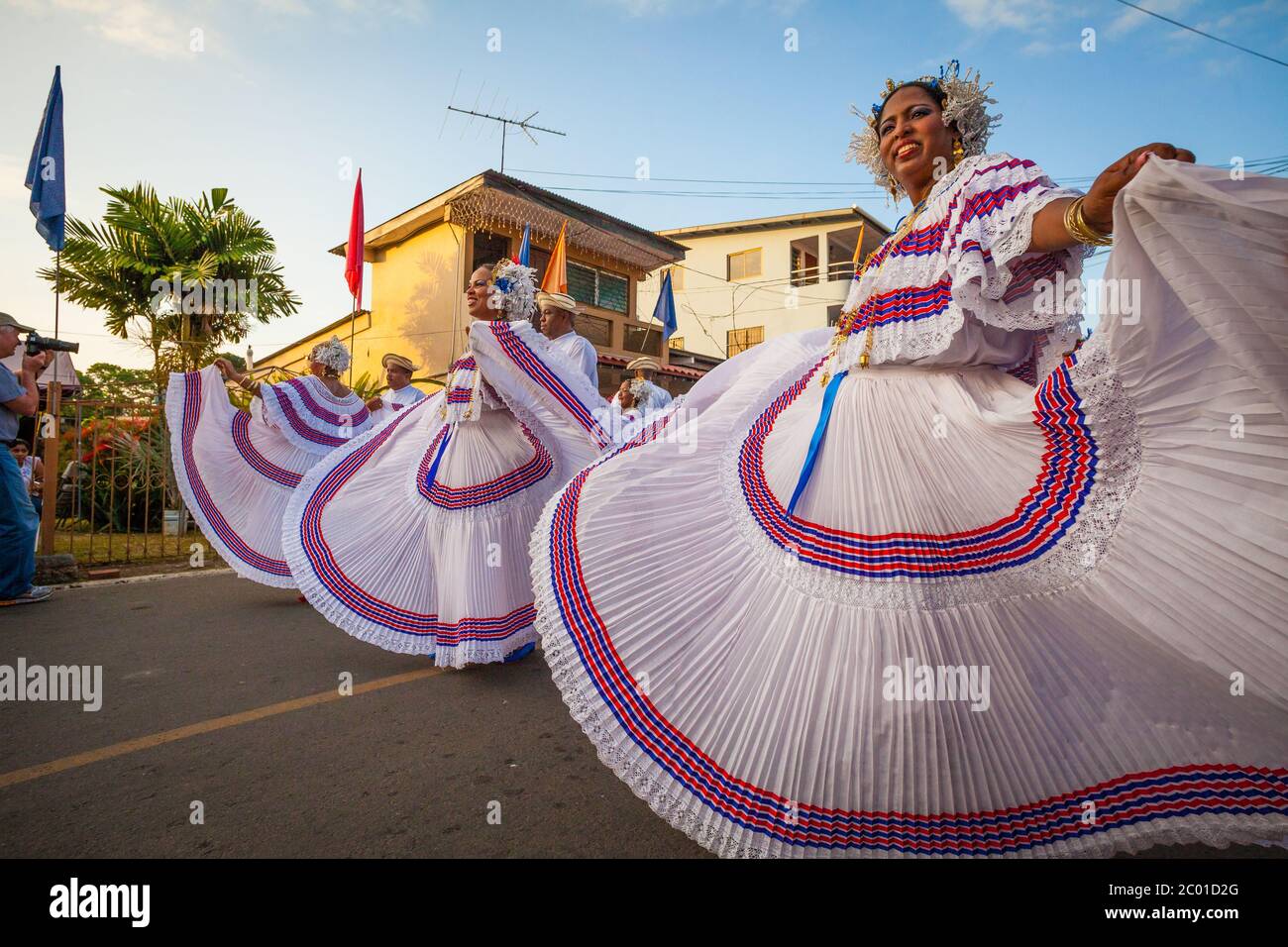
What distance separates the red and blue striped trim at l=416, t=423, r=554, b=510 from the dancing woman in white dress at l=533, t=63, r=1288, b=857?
184cm

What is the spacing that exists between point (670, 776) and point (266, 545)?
4.46 metres

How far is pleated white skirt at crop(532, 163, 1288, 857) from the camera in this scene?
4.09ft

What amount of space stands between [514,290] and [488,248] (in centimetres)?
1269

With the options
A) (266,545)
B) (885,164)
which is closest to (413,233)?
(266,545)

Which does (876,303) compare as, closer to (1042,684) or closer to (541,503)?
(1042,684)

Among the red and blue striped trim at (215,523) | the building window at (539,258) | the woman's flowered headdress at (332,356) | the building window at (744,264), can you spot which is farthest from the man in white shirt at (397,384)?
the building window at (744,264)

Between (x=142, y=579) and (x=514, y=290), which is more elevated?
(x=514, y=290)

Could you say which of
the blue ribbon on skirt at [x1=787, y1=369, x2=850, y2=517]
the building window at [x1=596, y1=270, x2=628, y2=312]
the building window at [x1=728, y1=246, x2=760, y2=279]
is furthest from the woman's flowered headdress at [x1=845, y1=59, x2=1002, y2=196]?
the building window at [x1=728, y1=246, x2=760, y2=279]

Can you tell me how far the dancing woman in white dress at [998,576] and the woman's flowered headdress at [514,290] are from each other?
2.29 m

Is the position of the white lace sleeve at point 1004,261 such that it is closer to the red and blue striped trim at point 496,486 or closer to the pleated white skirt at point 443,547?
the pleated white skirt at point 443,547

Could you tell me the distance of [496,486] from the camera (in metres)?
3.62

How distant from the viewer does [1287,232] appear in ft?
3.61

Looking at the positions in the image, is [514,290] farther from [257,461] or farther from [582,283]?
[582,283]

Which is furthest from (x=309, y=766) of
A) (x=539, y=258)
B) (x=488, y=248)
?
(x=539, y=258)
